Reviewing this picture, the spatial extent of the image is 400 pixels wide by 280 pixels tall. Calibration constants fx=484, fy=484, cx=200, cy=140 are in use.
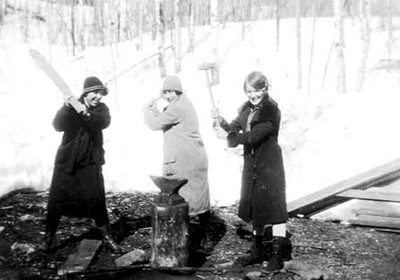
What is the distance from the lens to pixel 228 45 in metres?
22.7

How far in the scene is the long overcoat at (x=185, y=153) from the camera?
4.91 m

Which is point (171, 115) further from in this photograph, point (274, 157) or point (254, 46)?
point (254, 46)

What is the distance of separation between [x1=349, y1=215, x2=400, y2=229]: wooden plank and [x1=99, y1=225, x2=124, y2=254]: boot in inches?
117

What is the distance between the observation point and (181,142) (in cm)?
495

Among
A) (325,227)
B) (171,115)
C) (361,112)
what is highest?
(171,115)

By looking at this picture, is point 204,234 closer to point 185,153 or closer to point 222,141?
point 185,153

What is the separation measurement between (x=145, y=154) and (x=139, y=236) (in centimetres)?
415

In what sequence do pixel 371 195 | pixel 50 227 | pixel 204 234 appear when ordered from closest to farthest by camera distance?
1. pixel 50 227
2. pixel 204 234
3. pixel 371 195

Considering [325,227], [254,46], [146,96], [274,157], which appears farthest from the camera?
[254,46]

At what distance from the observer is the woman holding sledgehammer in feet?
14.0

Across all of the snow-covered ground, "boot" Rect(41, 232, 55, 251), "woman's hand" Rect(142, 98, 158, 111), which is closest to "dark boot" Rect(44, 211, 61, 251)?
"boot" Rect(41, 232, 55, 251)

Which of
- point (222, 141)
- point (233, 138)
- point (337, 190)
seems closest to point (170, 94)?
point (233, 138)

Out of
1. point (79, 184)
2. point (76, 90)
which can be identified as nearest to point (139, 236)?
point (79, 184)

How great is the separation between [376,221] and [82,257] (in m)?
3.55
